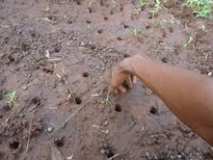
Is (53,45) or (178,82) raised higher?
(178,82)

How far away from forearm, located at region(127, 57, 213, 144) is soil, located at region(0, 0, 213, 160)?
0.54 meters

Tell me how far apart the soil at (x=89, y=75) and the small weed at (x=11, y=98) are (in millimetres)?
12

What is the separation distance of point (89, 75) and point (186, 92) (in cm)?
103

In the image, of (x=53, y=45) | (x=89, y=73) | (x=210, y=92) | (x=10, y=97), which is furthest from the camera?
(x=53, y=45)

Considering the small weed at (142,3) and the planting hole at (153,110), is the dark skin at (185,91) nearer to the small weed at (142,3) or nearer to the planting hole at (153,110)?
the planting hole at (153,110)

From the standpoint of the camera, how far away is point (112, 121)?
2354 millimetres

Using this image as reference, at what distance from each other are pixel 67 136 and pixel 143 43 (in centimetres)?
93

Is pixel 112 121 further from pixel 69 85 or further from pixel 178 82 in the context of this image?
pixel 178 82

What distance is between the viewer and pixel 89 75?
2619 mm

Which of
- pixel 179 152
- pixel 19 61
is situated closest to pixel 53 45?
pixel 19 61

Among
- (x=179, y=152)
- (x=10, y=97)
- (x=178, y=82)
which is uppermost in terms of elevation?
(x=178, y=82)

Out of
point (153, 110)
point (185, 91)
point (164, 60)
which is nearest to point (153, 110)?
point (153, 110)

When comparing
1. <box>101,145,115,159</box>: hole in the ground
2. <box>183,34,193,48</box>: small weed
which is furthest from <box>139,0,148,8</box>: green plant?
<box>101,145,115,159</box>: hole in the ground

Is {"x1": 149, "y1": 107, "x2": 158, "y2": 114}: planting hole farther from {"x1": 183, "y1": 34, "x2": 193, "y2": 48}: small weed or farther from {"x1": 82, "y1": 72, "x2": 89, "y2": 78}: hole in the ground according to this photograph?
{"x1": 183, "y1": 34, "x2": 193, "y2": 48}: small weed
